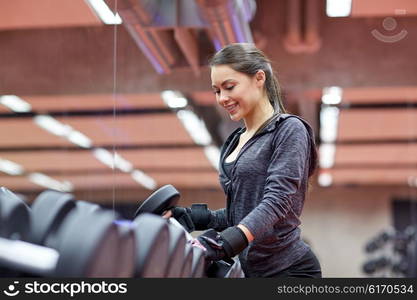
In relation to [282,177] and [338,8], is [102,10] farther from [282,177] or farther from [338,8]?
[338,8]

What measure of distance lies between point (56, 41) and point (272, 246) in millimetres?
1761

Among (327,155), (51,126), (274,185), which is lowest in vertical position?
(274,185)

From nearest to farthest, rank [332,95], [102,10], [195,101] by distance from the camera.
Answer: [102,10] < [332,95] < [195,101]

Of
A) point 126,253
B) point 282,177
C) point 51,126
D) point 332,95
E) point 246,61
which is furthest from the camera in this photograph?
point 332,95

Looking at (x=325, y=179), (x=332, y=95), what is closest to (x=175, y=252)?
(x=332, y=95)

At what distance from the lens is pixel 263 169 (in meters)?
1.30

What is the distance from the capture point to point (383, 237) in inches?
295

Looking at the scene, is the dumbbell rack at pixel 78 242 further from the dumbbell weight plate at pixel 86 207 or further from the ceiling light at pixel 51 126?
the ceiling light at pixel 51 126

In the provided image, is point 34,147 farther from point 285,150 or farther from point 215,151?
point 215,151

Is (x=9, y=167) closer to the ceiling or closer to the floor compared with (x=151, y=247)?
closer to the ceiling

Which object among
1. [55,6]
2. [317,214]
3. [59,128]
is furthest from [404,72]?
[317,214]

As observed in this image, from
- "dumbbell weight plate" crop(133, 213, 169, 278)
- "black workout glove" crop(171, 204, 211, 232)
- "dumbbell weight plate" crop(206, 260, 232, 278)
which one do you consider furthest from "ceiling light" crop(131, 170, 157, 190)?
"dumbbell weight plate" crop(133, 213, 169, 278)

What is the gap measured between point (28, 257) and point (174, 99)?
4.61m

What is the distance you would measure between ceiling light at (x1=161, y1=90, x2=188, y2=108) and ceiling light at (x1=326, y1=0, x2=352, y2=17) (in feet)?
3.88
